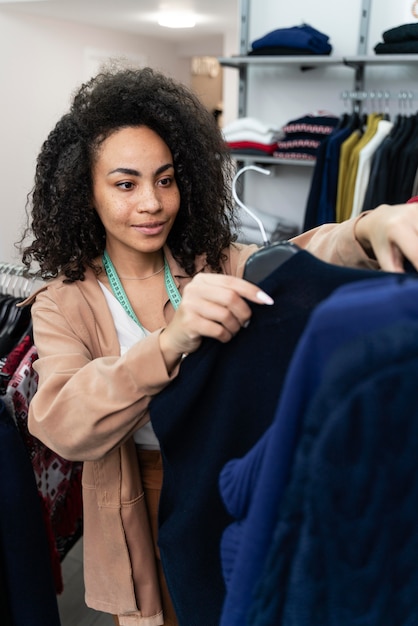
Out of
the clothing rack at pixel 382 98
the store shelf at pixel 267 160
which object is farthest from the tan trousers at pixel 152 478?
the clothing rack at pixel 382 98

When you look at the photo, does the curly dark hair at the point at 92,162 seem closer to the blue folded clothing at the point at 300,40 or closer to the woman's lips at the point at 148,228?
the woman's lips at the point at 148,228

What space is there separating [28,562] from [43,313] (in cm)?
51

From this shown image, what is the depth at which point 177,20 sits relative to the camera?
4.38 metres

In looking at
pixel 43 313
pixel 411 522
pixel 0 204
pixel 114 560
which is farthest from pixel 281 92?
pixel 411 522

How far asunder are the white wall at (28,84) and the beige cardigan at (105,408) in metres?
2.88

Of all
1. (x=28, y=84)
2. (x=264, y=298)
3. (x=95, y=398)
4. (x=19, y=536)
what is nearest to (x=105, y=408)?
(x=95, y=398)

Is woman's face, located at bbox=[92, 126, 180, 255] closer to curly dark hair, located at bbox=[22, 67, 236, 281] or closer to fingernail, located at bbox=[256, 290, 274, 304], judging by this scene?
curly dark hair, located at bbox=[22, 67, 236, 281]

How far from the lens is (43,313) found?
3.11 feet

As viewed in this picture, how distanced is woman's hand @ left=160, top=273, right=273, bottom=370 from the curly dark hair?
44 centimetres

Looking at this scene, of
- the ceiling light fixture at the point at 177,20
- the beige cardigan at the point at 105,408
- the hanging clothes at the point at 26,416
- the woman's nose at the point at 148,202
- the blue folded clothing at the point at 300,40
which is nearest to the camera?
the beige cardigan at the point at 105,408

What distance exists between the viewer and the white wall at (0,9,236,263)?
3911 mm

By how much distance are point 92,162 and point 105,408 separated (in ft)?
1.78

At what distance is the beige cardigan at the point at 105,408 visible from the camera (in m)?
0.69

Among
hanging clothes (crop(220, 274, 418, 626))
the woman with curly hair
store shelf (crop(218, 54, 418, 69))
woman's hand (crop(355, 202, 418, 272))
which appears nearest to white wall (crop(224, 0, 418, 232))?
store shelf (crop(218, 54, 418, 69))
